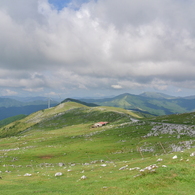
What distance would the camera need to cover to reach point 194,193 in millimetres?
18438

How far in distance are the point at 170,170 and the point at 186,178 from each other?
2.72 m

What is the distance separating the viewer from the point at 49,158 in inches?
2862

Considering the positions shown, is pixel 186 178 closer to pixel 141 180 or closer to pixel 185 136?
pixel 141 180

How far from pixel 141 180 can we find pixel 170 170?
5262 mm

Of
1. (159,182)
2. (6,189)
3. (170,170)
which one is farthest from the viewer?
(6,189)

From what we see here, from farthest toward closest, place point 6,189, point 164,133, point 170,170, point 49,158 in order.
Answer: point 164,133, point 49,158, point 6,189, point 170,170

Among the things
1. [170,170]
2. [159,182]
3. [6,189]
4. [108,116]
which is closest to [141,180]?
[159,182]

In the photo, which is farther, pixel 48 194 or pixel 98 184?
pixel 98 184

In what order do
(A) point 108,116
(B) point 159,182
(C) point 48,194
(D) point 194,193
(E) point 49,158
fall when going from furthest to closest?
(A) point 108,116 → (E) point 49,158 → (C) point 48,194 → (B) point 159,182 → (D) point 194,193

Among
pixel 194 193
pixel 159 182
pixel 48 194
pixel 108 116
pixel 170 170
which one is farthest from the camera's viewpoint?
pixel 108 116

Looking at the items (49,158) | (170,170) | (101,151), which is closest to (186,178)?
(170,170)

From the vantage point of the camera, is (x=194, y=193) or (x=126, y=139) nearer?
(x=194, y=193)

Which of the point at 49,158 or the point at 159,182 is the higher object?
the point at 159,182

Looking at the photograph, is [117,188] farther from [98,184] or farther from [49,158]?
[49,158]
